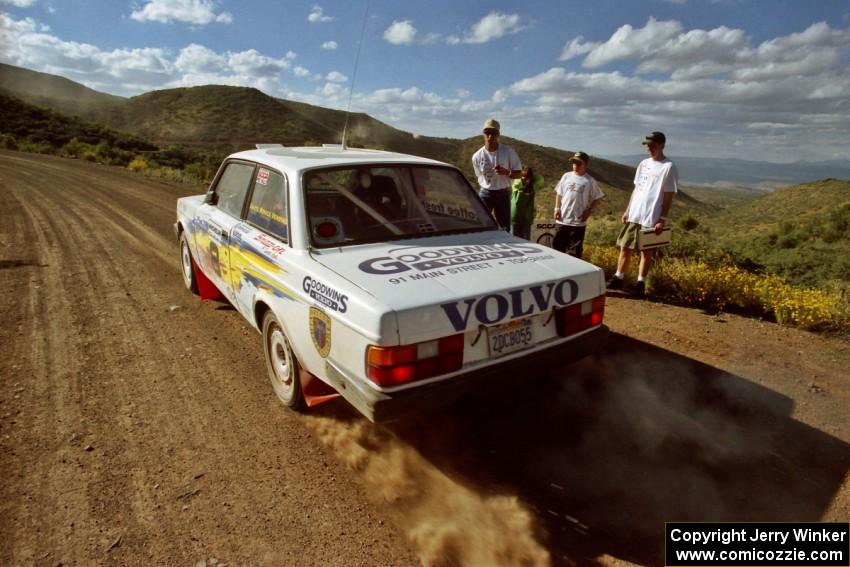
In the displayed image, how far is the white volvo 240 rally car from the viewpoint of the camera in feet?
7.65

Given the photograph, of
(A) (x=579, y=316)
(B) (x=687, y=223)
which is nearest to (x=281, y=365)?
(A) (x=579, y=316)

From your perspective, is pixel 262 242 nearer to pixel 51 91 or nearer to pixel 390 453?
pixel 390 453

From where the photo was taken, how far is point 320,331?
2.61 metres

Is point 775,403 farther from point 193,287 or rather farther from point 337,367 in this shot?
point 193,287

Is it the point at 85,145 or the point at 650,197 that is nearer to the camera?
the point at 650,197

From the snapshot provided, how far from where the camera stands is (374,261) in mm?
2791

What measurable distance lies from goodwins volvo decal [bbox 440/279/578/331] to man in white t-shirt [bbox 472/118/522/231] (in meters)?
3.07

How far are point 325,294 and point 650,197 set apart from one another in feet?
14.3

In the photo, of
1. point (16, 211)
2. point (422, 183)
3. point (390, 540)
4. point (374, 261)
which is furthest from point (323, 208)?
point (16, 211)

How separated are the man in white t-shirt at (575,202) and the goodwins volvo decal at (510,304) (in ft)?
10.6

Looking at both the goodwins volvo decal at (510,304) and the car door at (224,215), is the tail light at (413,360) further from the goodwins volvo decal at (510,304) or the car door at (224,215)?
the car door at (224,215)

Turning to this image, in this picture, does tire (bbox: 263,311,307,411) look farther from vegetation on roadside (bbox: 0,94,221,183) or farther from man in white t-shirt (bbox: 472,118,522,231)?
vegetation on roadside (bbox: 0,94,221,183)

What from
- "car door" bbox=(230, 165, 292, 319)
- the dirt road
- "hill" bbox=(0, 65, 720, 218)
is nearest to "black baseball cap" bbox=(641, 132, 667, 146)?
the dirt road

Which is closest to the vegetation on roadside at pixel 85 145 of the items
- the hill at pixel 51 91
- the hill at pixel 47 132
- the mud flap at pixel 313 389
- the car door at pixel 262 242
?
the hill at pixel 47 132
